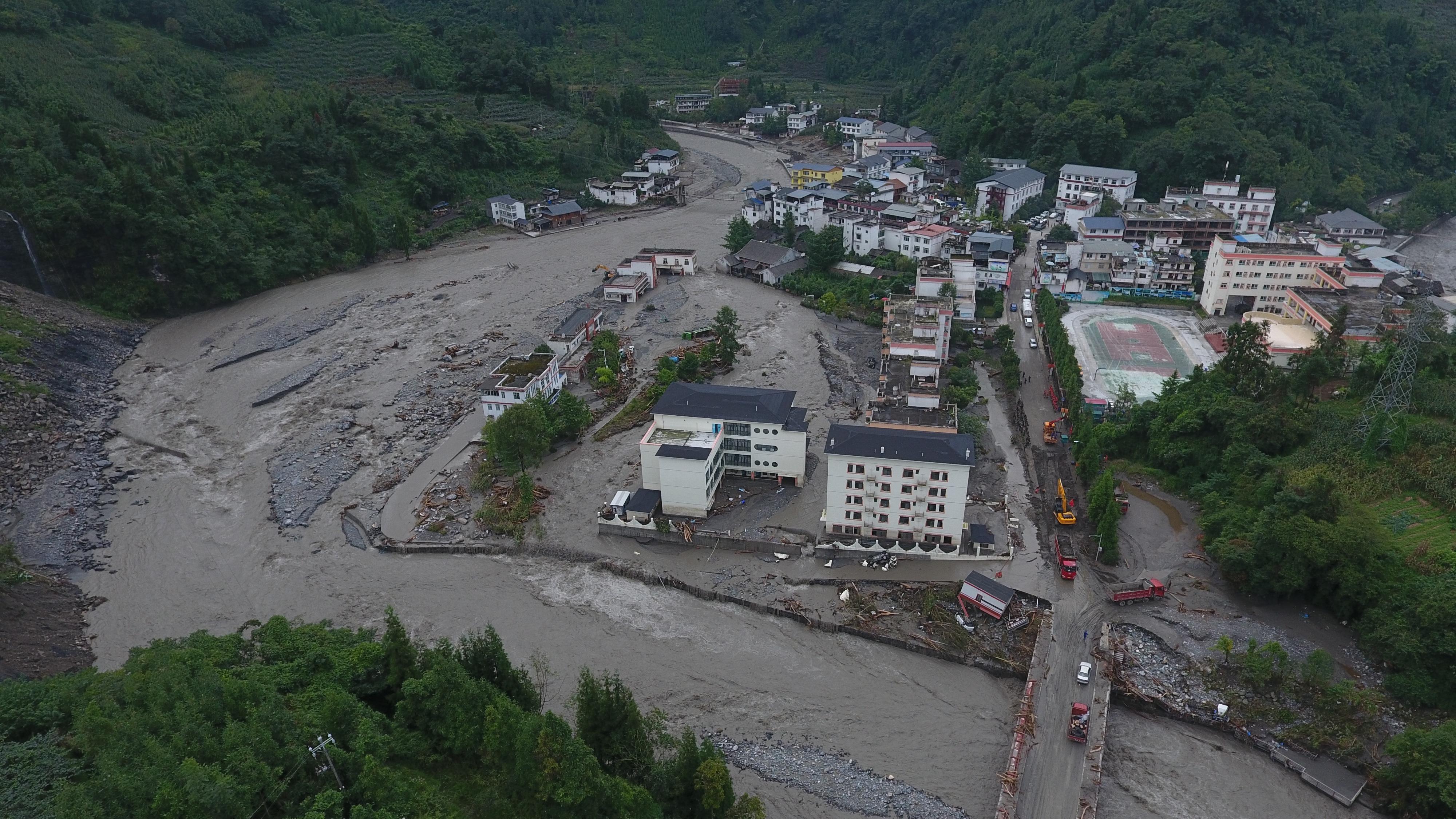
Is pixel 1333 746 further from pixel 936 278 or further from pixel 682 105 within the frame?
pixel 682 105

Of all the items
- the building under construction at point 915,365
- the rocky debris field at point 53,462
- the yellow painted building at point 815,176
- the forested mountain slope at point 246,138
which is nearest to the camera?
the rocky debris field at point 53,462

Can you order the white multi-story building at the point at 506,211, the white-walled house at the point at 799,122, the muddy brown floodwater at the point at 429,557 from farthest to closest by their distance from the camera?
the white-walled house at the point at 799,122
the white multi-story building at the point at 506,211
the muddy brown floodwater at the point at 429,557

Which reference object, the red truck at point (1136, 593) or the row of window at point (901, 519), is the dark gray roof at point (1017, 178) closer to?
the row of window at point (901, 519)

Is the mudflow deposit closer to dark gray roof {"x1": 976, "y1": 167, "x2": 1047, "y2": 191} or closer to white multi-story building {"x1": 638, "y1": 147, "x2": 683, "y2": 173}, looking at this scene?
dark gray roof {"x1": 976, "y1": 167, "x2": 1047, "y2": 191}

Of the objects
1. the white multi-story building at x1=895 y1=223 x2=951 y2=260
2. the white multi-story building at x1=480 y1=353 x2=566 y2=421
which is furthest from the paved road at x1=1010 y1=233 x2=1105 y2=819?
the white multi-story building at x1=895 y1=223 x2=951 y2=260

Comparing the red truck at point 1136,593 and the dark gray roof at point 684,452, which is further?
the dark gray roof at point 684,452

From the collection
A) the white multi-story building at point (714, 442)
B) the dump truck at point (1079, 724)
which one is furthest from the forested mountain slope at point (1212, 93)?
the dump truck at point (1079, 724)

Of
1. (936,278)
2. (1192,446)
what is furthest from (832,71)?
(1192,446)
